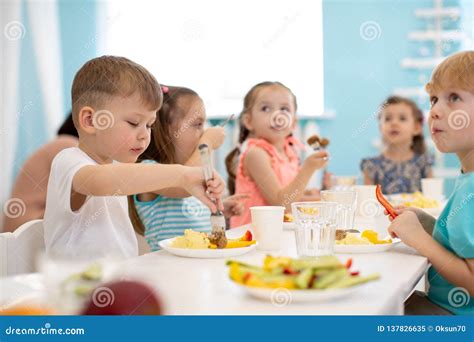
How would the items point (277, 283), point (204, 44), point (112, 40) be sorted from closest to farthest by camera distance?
point (277, 283)
point (112, 40)
point (204, 44)

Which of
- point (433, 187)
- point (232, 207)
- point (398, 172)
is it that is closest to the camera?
point (232, 207)

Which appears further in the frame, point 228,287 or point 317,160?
point 317,160

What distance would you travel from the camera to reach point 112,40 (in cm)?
146

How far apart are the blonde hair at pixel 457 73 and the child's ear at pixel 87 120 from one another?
1.96 feet

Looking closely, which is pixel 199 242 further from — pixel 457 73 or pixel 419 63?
pixel 419 63

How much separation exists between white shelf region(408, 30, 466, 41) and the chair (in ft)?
7.98

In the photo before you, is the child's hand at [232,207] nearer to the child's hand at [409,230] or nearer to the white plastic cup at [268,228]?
the white plastic cup at [268,228]

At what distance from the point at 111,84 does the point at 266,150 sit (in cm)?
76

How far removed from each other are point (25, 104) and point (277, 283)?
4.32 ft

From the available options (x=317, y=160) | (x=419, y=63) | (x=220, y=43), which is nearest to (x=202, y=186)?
(x=317, y=160)

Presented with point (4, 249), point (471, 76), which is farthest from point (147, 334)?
point (471, 76)

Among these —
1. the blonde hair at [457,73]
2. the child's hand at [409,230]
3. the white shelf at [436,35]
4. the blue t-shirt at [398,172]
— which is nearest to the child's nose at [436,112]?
the blonde hair at [457,73]

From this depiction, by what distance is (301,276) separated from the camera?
597mm

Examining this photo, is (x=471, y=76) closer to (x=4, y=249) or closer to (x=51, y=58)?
(x=4, y=249)
